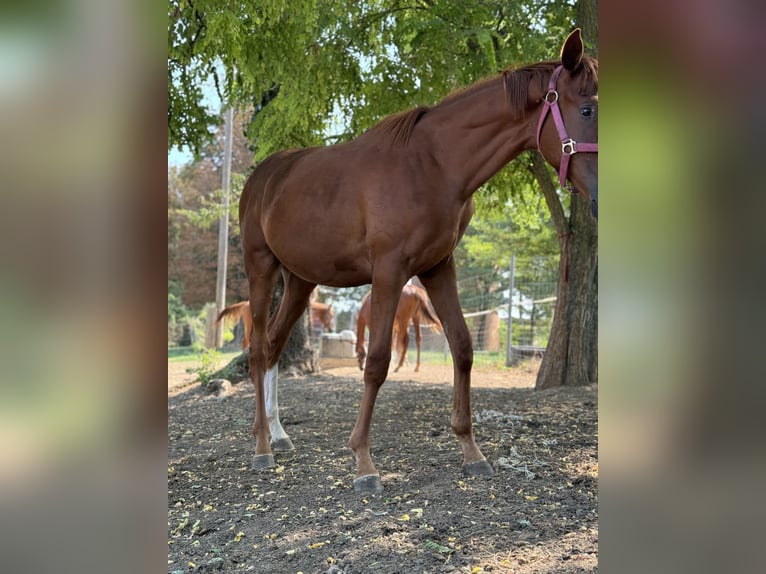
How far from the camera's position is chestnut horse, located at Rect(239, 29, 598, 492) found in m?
2.87

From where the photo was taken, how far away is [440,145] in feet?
10.9

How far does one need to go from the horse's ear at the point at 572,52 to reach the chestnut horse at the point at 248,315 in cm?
670

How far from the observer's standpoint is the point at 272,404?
4453 millimetres

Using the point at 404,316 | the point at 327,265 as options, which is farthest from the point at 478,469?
the point at 404,316

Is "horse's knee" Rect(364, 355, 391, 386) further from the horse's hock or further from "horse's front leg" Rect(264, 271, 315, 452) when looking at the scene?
the horse's hock

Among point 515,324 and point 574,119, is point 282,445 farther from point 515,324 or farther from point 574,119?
point 515,324

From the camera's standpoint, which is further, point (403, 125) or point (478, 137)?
point (403, 125)

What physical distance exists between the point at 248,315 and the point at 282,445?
6.48 metres

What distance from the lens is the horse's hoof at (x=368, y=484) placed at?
312 centimetres

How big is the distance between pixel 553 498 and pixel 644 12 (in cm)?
273

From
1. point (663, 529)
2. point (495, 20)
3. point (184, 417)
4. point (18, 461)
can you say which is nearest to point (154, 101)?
point (18, 461)

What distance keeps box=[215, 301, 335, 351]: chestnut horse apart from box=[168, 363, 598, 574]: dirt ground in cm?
435

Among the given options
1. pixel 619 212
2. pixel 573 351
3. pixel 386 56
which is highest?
pixel 386 56

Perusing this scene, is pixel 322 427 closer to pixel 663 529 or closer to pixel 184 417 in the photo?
pixel 184 417
